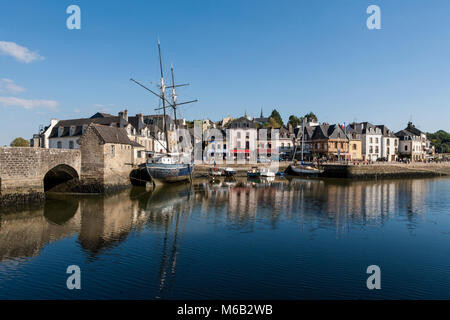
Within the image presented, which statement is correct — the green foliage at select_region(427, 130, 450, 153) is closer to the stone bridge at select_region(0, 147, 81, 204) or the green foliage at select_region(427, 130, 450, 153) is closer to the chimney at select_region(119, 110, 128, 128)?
the chimney at select_region(119, 110, 128, 128)

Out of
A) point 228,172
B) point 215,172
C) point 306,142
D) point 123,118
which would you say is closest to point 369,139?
point 306,142

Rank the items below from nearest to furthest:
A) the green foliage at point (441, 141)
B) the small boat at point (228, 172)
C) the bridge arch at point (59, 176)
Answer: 1. the bridge arch at point (59, 176)
2. the small boat at point (228, 172)
3. the green foliage at point (441, 141)

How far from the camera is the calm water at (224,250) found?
10.2m

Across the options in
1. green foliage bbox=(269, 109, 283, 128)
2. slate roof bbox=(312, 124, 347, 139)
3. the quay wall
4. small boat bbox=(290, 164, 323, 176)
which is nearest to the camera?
the quay wall

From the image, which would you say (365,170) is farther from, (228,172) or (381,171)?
(228,172)

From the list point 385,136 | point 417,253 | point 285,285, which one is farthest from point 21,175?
point 385,136

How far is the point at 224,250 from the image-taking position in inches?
556

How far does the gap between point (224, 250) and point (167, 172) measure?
25.7 metres

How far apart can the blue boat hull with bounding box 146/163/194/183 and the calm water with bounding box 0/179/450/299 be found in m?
11.2

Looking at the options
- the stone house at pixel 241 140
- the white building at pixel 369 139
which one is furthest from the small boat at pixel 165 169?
the white building at pixel 369 139

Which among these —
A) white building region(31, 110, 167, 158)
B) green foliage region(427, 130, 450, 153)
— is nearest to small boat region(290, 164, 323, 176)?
white building region(31, 110, 167, 158)

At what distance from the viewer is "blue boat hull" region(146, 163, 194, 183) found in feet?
120

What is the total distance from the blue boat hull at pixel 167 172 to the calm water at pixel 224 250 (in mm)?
11169

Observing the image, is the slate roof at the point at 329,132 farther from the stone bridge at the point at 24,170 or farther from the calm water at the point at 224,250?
the stone bridge at the point at 24,170
